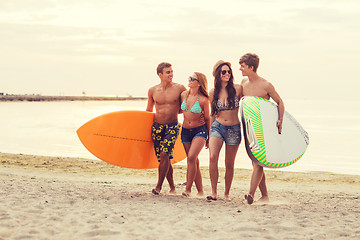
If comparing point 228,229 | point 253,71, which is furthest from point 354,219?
point 253,71

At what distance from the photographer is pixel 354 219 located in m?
5.50

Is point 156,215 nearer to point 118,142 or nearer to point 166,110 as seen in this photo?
point 166,110

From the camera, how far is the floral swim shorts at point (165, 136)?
643 centimetres

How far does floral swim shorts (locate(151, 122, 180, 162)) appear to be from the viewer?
6430mm

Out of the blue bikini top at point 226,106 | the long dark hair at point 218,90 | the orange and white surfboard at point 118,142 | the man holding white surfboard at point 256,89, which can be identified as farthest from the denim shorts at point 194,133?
the orange and white surfboard at point 118,142

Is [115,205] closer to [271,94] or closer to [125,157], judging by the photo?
[125,157]

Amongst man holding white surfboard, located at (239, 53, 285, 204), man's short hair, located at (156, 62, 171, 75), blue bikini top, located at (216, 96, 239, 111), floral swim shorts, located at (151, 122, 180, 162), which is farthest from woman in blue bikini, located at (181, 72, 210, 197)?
man holding white surfboard, located at (239, 53, 285, 204)

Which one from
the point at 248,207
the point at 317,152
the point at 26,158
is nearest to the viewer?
the point at 248,207

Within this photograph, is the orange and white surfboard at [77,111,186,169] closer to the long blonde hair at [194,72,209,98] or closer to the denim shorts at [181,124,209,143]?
the denim shorts at [181,124,209,143]

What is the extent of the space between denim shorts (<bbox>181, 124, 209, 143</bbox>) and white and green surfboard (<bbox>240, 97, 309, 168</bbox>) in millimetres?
596

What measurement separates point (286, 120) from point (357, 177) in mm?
6235

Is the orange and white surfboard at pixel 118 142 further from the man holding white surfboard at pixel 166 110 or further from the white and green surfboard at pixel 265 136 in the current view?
the white and green surfboard at pixel 265 136

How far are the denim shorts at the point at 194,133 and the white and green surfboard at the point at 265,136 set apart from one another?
1.95 ft

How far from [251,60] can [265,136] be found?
3.26 ft
